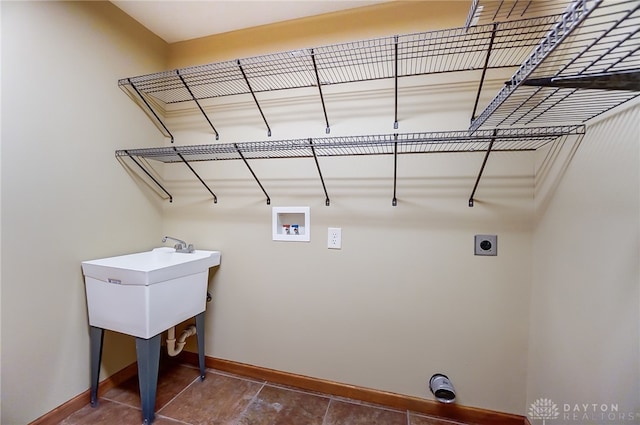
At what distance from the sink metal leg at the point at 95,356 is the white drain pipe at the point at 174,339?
1.11 ft

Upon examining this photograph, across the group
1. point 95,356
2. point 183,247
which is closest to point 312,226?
point 183,247

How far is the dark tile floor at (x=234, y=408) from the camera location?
1356 millimetres

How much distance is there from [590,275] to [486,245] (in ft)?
1.39

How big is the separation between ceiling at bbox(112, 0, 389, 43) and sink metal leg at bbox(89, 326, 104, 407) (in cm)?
186

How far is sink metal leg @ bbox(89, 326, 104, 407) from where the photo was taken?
141 cm

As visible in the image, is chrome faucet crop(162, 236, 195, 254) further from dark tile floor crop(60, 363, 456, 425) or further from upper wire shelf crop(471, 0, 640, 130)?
upper wire shelf crop(471, 0, 640, 130)

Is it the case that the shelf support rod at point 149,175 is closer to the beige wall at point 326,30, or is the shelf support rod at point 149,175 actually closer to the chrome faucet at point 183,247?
the chrome faucet at point 183,247

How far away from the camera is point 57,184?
4.28 feet

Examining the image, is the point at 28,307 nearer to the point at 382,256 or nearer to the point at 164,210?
the point at 164,210

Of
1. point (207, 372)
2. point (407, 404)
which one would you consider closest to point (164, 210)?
point (207, 372)
